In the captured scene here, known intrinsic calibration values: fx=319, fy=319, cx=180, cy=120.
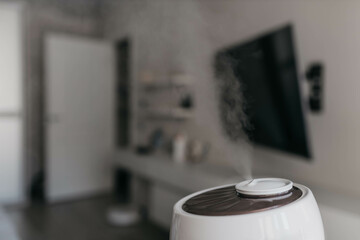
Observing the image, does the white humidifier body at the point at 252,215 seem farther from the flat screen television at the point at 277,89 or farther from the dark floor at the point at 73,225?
the dark floor at the point at 73,225

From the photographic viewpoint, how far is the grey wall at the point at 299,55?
1511mm

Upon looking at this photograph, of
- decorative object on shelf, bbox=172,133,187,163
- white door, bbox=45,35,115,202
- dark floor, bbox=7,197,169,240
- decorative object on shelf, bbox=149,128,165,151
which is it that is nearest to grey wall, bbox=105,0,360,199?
decorative object on shelf, bbox=172,133,187,163

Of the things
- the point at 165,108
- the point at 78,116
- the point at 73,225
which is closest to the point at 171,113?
the point at 165,108

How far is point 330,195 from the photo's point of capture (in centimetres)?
138

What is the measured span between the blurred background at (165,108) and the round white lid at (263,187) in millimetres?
113

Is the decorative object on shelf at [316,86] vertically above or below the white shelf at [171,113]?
above

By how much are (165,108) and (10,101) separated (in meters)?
1.67

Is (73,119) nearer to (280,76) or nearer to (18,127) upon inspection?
(18,127)

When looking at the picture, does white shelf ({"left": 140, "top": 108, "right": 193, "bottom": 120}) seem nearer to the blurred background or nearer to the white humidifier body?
the blurred background

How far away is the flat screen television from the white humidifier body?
79 cm

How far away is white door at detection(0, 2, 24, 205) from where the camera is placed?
328cm

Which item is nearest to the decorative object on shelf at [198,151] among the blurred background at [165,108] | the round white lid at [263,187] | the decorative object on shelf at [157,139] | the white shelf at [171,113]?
the blurred background at [165,108]

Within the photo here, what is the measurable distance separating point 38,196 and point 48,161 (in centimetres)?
47

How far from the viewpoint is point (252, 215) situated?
56 cm
